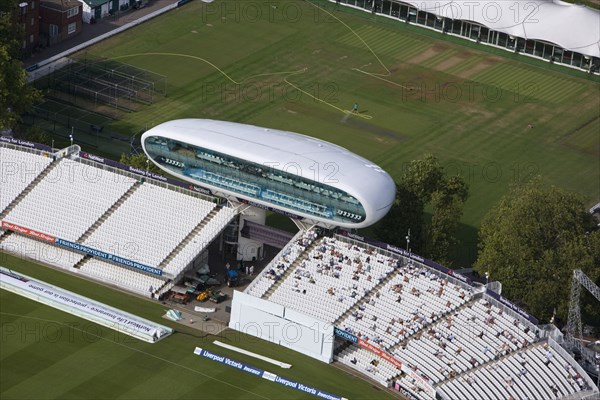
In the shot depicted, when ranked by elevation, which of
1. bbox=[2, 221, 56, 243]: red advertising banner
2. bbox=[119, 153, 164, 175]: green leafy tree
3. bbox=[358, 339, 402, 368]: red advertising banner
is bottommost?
bbox=[358, 339, 402, 368]: red advertising banner

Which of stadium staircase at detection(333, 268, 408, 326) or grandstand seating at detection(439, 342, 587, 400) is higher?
stadium staircase at detection(333, 268, 408, 326)

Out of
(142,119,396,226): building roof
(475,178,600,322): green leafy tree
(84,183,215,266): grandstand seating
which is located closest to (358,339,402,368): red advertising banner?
(142,119,396,226): building roof

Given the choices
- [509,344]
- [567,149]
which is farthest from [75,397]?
[567,149]

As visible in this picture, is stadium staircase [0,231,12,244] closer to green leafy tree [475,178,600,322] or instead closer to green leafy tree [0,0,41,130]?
green leafy tree [0,0,41,130]

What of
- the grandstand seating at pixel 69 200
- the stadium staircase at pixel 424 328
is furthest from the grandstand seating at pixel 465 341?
the grandstand seating at pixel 69 200

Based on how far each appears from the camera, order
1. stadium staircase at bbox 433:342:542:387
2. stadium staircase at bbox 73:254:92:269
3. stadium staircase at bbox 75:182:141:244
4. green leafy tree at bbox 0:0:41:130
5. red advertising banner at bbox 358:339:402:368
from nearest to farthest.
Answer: stadium staircase at bbox 433:342:542:387 < red advertising banner at bbox 358:339:402:368 < stadium staircase at bbox 73:254:92:269 < stadium staircase at bbox 75:182:141:244 < green leafy tree at bbox 0:0:41:130

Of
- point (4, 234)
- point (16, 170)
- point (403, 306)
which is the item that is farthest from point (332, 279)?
point (16, 170)
